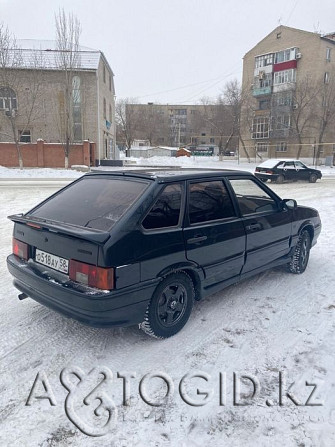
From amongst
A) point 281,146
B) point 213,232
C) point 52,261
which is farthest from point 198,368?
point 281,146

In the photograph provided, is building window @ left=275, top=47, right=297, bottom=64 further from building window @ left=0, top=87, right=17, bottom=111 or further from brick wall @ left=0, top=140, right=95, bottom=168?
building window @ left=0, top=87, right=17, bottom=111

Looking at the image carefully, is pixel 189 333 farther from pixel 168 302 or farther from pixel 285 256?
pixel 285 256

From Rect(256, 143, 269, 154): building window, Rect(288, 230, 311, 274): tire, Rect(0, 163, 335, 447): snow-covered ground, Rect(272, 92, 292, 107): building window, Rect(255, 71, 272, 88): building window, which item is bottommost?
Rect(0, 163, 335, 447): snow-covered ground

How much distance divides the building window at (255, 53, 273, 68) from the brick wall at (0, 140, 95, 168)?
102 ft

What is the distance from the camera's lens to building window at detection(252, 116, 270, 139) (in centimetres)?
4500

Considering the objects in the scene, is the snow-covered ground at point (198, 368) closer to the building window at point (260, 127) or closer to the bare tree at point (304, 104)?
the bare tree at point (304, 104)

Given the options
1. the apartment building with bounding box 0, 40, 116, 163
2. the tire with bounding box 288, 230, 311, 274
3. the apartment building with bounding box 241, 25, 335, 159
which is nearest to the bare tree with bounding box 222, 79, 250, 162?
the apartment building with bounding box 241, 25, 335, 159

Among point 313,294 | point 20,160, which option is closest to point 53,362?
point 313,294

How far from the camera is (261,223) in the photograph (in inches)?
160

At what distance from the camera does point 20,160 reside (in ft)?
80.6

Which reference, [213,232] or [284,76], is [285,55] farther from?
[213,232]

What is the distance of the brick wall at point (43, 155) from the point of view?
86.1 ft

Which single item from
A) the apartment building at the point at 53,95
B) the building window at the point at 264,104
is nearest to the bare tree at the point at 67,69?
the apartment building at the point at 53,95

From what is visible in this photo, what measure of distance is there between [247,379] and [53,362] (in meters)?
1.63
